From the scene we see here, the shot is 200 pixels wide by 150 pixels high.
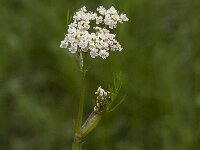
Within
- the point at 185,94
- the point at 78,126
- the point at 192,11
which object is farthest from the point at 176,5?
the point at 78,126

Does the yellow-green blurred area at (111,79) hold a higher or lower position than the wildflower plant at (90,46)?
higher

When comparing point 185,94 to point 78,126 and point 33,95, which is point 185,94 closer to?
point 33,95

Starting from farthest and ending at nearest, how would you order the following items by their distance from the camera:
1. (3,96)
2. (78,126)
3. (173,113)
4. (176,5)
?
(176,5), (3,96), (173,113), (78,126)

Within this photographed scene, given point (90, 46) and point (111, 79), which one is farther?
point (111, 79)

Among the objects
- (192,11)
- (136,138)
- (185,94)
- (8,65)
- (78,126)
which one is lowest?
(78,126)

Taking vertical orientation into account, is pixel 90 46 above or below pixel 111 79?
below

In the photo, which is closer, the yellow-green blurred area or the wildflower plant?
the wildflower plant

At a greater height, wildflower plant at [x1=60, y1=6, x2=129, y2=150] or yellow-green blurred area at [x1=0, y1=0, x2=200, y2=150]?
yellow-green blurred area at [x1=0, y1=0, x2=200, y2=150]

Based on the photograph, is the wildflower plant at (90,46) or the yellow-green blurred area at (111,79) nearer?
the wildflower plant at (90,46)
